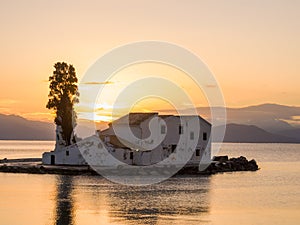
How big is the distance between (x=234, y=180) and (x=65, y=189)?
22712 millimetres

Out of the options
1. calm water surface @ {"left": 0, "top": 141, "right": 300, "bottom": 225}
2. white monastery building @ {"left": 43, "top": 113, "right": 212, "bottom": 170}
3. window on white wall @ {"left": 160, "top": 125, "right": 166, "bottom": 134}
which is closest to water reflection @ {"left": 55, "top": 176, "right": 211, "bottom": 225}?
calm water surface @ {"left": 0, "top": 141, "right": 300, "bottom": 225}

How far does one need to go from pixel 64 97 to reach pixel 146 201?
34000mm

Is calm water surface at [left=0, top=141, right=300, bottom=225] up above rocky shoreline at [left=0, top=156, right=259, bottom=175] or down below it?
below

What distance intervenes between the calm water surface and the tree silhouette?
10.1 m

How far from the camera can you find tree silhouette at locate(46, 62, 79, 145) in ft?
272

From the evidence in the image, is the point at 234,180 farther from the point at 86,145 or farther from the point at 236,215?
the point at 236,215

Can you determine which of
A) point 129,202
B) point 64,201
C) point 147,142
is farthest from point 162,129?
point 64,201

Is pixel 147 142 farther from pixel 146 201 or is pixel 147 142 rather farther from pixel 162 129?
pixel 146 201

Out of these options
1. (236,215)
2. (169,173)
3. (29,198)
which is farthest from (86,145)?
(236,215)

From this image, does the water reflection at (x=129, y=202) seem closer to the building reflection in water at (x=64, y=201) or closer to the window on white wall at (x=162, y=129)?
the building reflection in water at (x=64, y=201)

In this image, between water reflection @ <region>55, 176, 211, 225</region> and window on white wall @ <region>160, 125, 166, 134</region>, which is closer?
water reflection @ <region>55, 176, 211, 225</region>

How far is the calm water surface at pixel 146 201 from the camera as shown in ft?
145

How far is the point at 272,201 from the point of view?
57.0 metres

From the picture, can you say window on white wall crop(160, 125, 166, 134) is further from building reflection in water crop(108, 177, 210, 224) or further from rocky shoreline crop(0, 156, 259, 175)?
building reflection in water crop(108, 177, 210, 224)
